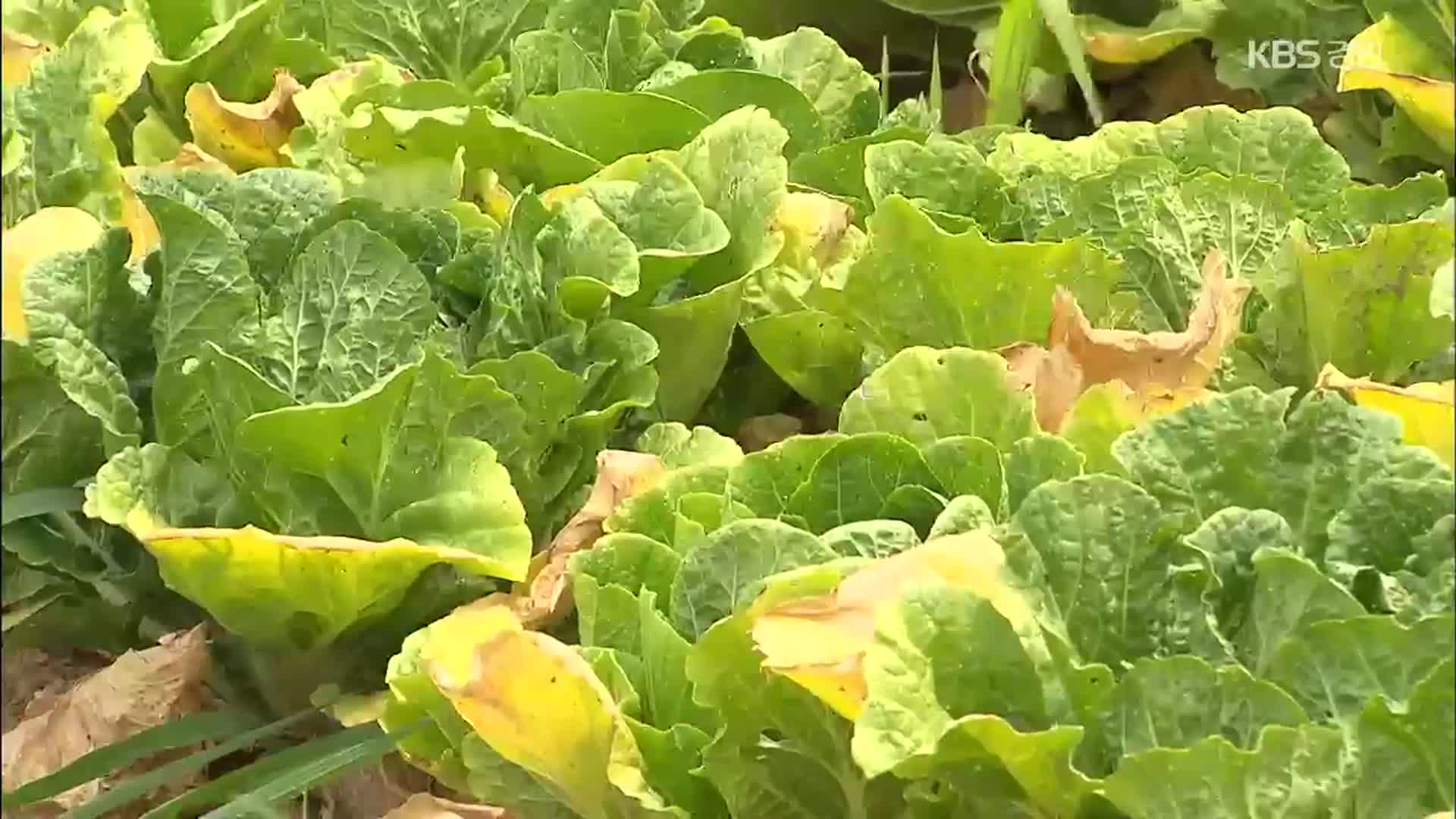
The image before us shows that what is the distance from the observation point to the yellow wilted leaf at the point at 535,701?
1.40 ft

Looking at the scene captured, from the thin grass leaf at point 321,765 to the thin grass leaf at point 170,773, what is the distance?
0.07 ft

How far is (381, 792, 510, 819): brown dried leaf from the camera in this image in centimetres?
48

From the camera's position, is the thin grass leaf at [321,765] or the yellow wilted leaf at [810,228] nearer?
the thin grass leaf at [321,765]

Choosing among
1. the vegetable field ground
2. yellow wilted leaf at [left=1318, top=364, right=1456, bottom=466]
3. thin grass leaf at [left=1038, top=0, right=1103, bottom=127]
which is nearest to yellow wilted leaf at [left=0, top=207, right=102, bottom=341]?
the vegetable field ground

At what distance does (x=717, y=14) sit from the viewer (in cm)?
89

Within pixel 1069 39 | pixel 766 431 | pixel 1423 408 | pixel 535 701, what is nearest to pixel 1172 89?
pixel 1069 39

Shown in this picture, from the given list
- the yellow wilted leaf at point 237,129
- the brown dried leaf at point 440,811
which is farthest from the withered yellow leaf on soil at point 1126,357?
the yellow wilted leaf at point 237,129

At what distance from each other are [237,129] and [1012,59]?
389 millimetres

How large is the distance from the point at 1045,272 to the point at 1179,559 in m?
0.18

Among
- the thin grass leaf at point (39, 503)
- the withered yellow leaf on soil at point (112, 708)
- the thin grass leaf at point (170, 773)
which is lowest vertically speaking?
the thin grass leaf at point (170, 773)

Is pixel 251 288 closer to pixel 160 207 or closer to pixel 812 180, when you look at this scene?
pixel 160 207

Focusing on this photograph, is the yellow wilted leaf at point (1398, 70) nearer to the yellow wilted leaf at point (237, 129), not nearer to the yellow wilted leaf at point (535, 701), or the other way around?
the yellow wilted leaf at point (535, 701)

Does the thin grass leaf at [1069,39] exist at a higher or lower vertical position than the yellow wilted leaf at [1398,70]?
lower

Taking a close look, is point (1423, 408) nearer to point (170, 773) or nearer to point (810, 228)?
point (810, 228)
